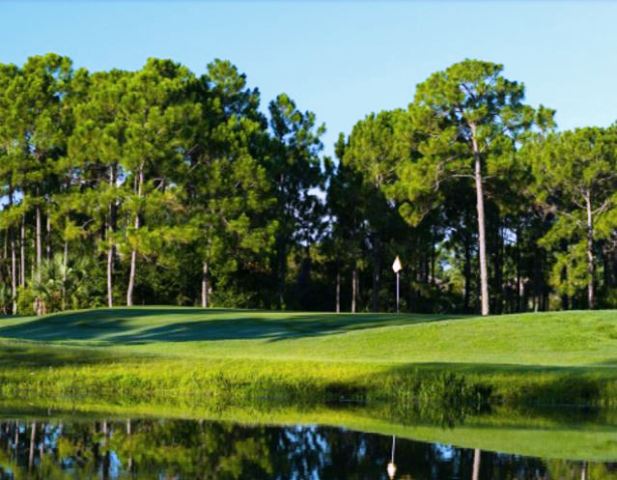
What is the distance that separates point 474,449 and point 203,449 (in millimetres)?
3990

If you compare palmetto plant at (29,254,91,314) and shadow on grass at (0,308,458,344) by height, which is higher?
palmetto plant at (29,254,91,314)

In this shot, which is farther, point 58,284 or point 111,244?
point 111,244

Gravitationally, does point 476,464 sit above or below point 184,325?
below

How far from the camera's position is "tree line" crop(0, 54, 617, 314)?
5834cm

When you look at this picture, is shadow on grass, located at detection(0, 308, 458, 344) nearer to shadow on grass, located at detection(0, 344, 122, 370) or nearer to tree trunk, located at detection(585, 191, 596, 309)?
shadow on grass, located at detection(0, 344, 122, 370)

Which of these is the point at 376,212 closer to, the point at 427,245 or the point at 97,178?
the point at 427,245

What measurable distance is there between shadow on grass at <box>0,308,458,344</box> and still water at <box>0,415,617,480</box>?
17.5 metres

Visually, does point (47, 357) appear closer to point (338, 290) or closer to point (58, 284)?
point (58, 284)

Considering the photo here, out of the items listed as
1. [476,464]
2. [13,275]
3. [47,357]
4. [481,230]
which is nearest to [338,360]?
[47,357]

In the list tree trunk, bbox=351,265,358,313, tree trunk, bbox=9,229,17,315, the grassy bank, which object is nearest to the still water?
the grassy bank

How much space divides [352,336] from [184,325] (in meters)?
9.13

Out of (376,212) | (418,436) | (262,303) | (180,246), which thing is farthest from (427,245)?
(418,436)

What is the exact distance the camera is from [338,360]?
90.1ft

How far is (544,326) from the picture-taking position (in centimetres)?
3450
